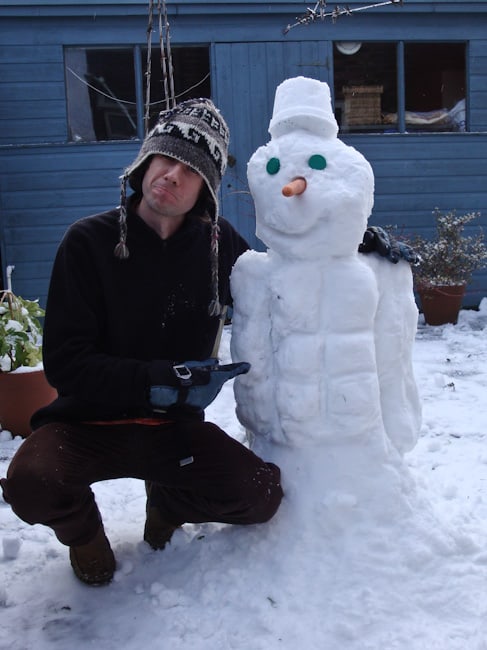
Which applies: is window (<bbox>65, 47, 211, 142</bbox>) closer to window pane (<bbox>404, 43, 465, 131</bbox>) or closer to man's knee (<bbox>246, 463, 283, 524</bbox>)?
window pane (<bbox>404, 43, 465, 131</bbox>)

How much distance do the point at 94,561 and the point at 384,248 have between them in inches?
52.7

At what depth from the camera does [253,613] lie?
1871 millimetres

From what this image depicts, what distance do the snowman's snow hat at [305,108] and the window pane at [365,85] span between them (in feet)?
15.5

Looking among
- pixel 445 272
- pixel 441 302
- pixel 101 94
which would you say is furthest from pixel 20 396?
pixel 445 272

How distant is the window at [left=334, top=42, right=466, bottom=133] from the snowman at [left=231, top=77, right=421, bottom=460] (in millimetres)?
4802

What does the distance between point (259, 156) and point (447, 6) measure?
17.7 ft

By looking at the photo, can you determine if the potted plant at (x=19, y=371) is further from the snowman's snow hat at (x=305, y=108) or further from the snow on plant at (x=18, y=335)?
the snowman's snow hat at (x=305, y=108)

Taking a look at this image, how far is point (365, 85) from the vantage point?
22.1ft

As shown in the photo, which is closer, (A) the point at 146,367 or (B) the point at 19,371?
(A) the point at 146,367

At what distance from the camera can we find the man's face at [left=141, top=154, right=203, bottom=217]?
2084mm

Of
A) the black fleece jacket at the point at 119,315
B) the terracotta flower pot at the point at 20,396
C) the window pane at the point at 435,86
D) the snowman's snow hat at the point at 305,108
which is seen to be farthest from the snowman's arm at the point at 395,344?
the window pane at the point at 435,86

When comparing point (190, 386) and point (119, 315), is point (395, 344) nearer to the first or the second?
point (190, 386)

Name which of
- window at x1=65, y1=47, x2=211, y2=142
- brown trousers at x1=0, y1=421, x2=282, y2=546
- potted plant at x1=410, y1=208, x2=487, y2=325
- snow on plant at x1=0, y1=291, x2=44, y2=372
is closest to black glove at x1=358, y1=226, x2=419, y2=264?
brown trousers at x1=0, y1=421, x2=282, y2=546

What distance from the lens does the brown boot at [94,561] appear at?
2.05 m
